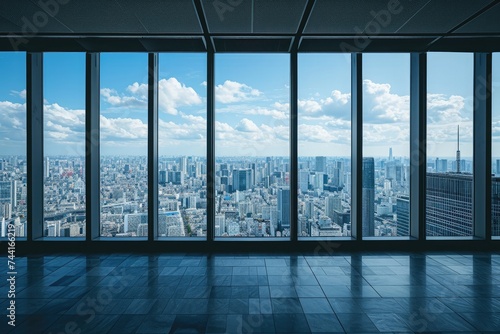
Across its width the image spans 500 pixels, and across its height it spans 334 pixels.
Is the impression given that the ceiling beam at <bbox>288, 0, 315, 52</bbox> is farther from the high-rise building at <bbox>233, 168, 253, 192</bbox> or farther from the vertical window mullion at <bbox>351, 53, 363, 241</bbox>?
the high-rise building at <bbox>233, 168, 253, 192</bbox>

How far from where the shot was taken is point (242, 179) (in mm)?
5109

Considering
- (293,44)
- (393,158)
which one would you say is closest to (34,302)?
(293,44)

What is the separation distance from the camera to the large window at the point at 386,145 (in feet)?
16.6

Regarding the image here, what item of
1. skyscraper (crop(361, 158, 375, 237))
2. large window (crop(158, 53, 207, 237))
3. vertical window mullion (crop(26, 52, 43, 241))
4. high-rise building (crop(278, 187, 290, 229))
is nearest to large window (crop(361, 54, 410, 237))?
skyscraper (crop(361, 158, 375, 237))

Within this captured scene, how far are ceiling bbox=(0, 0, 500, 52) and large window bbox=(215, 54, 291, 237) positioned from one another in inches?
19.2

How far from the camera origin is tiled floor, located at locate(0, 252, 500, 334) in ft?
→ 8.76

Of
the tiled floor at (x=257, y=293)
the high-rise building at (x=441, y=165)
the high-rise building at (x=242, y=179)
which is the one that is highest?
the high-rise building at (x=441, y=165)

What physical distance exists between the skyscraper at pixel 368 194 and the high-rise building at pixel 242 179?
2.14 m

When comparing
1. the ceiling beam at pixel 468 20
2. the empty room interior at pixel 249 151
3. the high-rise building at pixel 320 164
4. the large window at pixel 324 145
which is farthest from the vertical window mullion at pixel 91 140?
the ceiling beam at pixel 468 20

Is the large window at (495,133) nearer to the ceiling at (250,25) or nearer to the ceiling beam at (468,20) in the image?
the ceiling at (250,25)

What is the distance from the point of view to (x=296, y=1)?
337cm

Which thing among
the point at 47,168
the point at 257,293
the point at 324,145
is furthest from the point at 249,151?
the point at 47,168

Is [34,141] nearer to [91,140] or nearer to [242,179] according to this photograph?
[91,140]

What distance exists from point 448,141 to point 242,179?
3.90 metres
